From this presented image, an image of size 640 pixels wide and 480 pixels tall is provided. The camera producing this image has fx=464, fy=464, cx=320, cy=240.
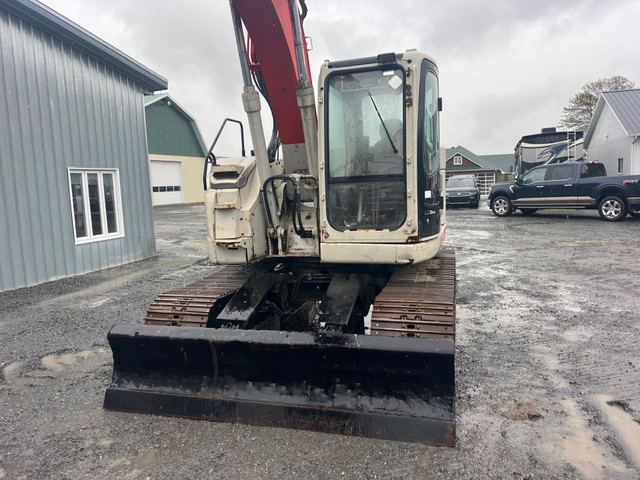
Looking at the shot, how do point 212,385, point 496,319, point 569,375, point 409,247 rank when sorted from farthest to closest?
point 496,319 → point 569,375 → point 409,247 → point 212,385

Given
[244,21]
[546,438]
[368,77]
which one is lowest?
[546,438]

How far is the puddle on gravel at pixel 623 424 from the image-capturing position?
294 cm

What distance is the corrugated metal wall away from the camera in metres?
7.63

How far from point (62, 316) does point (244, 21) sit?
15.5ft

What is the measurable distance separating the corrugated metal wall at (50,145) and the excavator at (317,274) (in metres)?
4.98

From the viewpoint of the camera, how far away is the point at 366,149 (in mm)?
3939

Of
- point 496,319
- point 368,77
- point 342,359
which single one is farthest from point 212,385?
point 496,319

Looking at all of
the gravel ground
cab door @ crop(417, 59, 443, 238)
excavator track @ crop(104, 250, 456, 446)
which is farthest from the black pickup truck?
excavator track @ crop(104, 250, 456, 446)

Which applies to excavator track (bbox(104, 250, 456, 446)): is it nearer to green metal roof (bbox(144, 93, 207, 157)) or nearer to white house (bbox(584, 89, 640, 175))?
white house (bbox(584, 89, 640, 175))

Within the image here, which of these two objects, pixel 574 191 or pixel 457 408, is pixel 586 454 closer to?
pixel 457 408

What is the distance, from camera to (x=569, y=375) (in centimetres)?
406

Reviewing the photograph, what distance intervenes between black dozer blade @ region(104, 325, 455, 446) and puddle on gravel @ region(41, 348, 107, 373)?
126 centimetres

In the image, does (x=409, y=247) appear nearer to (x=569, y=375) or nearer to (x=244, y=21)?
(x=569, y=375)

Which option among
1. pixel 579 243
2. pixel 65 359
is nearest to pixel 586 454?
pixel 65 359
